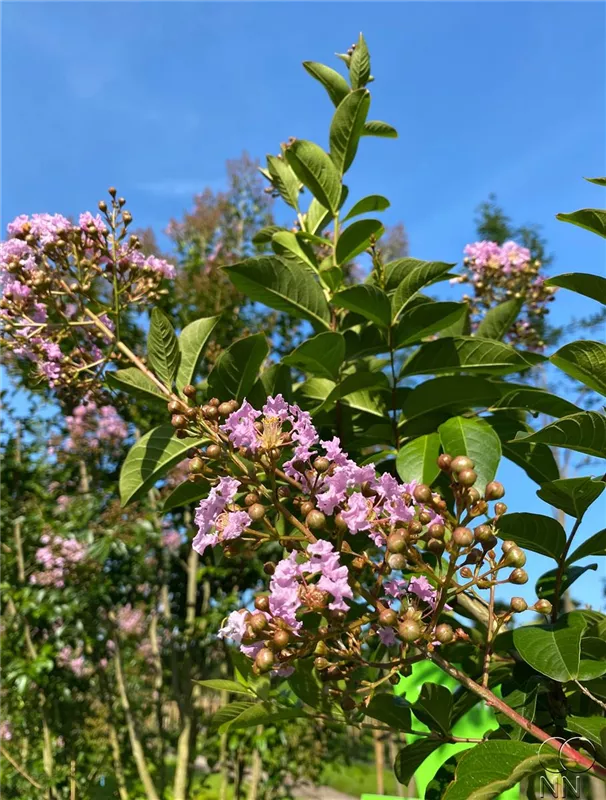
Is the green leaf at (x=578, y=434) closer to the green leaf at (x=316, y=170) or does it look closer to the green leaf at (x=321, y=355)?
the green leaf at (x=321, y=355)

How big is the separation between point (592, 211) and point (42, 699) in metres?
4.06

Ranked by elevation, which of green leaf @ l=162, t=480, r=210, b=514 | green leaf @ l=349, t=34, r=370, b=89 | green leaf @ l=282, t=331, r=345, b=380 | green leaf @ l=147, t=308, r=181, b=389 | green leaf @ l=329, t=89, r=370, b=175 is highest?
green leaf @ l=349, t=34, r=370, b=89

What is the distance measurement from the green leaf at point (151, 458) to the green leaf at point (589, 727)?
2.30 feet

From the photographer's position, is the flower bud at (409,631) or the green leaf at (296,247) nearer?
the flower bud at (409,631)

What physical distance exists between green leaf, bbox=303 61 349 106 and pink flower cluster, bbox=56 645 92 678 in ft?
11.5

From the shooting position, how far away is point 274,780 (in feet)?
14.3

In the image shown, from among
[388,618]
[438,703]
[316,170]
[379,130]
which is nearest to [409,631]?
[388,618]

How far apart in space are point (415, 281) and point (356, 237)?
197 mm

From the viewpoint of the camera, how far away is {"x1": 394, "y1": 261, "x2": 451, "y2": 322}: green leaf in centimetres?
107

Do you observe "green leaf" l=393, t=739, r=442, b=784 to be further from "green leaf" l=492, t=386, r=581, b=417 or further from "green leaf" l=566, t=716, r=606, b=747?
"green leaf" l=492, t=386, r=581, b=417

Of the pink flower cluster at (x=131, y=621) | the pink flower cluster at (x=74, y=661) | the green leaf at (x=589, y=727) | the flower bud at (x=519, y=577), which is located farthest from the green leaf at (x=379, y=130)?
the pink flower cluster at (x=131, y=621)

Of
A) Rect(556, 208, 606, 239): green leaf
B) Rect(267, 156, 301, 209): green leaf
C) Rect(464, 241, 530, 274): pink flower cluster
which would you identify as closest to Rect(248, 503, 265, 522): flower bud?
Rect(556, 208, 606, 239): green leaf

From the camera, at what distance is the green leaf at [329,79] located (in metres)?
1.36

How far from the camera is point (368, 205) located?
1.34 metres
